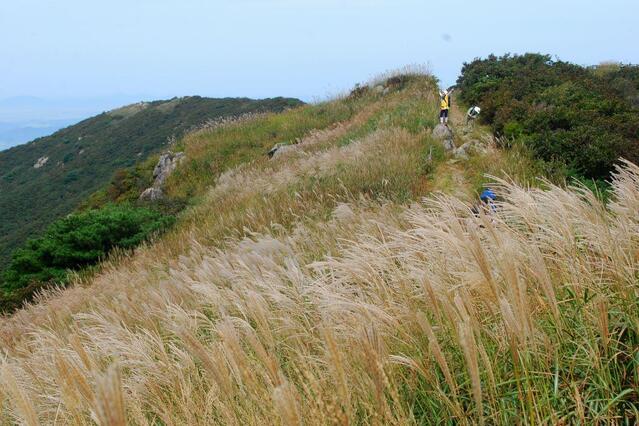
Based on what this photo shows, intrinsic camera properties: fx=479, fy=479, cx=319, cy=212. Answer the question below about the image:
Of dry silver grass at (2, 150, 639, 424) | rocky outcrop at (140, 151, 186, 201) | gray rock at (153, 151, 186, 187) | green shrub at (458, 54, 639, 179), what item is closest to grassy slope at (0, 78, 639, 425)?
dry silver grass at (2, 150, 639, 424)

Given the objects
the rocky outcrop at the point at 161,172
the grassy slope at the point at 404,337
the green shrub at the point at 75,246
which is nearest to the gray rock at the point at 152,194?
the rocky outcrop at the point at 161,172

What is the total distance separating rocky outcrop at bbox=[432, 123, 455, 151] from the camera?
10680mm

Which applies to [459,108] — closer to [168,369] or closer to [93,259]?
[93,259]

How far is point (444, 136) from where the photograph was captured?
1111 centimetres

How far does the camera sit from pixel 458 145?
11.2 metres

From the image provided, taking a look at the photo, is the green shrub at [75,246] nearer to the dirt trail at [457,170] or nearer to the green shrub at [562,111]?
the dirt trail at [457,170]

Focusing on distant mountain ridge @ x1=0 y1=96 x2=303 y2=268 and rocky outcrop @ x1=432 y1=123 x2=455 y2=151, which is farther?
distant mountain ridge @ x1=0 y1=96 x2=303 y2=268

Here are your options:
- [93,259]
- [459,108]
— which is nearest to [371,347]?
[93,259]

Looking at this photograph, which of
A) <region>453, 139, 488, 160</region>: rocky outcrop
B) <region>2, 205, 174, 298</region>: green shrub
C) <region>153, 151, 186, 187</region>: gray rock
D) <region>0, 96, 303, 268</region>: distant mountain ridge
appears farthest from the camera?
<region>0, 96, 303, 268</region>: distant mountain ridge

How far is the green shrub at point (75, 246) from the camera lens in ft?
40.0

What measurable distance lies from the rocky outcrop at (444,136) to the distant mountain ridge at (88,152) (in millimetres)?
34012

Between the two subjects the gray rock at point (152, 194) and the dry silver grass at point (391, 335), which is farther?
the gray rock at point (152, 194)

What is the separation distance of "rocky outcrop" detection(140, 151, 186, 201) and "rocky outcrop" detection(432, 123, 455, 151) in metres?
10.7

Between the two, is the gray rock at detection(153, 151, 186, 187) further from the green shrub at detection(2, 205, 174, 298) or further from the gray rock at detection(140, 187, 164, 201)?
the green shrub at detection(2, 205, 174, 298)
